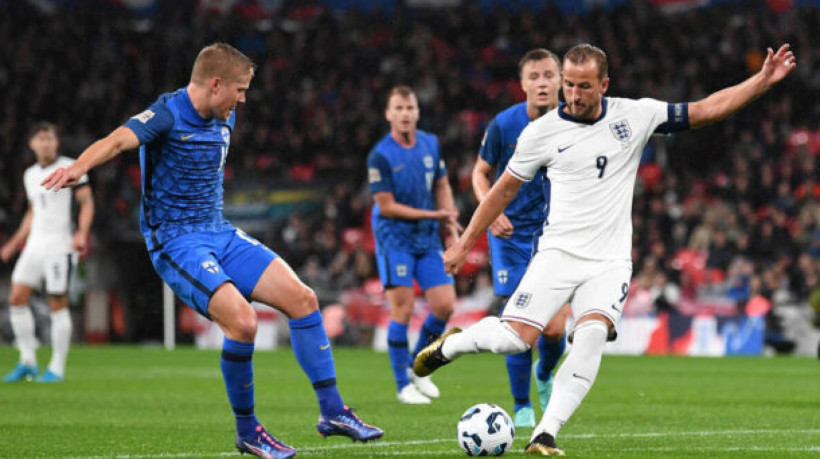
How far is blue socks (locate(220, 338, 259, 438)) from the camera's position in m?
6.59

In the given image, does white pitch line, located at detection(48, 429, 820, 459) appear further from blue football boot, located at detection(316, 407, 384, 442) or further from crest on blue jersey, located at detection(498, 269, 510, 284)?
crest on blue jersey, located at detection(498, 269, 510, 284)

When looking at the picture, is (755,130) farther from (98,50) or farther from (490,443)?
(490,443)

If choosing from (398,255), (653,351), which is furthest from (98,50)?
(398,255)

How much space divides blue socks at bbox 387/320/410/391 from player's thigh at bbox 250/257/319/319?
453cm

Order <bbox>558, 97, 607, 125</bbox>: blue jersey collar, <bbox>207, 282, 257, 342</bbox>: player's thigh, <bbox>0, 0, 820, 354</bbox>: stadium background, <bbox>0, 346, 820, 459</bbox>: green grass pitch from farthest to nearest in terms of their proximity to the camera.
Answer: <bbox>0, 0, 820, 354</bbox>: stadium background → <bbox>0, 346, 820, 459</bbox>: green grass pitch → <bbox>558, 97, 607, 125</bbox>: blue jersey collar → <bbox>207, 282, 257, 342</bbox>: player's thigh

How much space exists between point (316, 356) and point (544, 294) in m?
1.25

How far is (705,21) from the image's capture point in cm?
2752

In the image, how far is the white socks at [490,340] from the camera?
669 cm

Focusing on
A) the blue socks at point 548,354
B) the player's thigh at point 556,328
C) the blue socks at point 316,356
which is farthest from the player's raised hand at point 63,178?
the blue socks at point 548,354

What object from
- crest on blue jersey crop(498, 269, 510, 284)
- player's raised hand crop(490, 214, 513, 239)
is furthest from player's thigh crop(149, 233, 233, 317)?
crest on blue jersey crop(498, 269, 510, 284)

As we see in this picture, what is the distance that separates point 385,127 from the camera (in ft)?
90.3

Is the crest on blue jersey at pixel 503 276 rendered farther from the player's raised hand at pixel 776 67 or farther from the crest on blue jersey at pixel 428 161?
the player's raised hand at pixel 776 67

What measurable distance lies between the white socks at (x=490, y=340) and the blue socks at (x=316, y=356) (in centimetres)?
68

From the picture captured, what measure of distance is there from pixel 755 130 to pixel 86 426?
19.1 m
